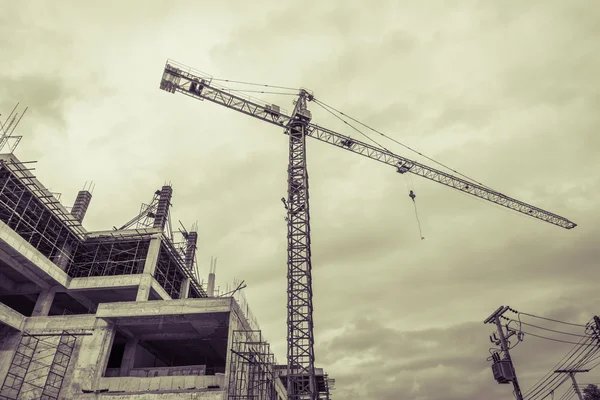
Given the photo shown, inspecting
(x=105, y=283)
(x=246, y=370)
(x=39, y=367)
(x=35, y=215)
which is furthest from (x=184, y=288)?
(x=246, y=370)

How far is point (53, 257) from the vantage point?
143 ft

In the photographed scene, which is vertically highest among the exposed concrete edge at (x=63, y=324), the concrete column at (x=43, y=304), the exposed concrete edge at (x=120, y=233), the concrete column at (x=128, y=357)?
the exposed concrete edge at (x=120, y=233)

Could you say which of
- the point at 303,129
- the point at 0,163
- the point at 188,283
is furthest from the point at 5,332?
the point at 303,129

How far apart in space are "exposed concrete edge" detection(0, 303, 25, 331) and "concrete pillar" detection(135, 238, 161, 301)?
32.3ft

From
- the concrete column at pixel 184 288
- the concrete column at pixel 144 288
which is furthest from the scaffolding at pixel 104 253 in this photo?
the concrete column at pixel 184 288

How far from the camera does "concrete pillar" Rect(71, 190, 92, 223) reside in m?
48.0

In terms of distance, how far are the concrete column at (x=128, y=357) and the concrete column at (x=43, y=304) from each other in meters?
9.98

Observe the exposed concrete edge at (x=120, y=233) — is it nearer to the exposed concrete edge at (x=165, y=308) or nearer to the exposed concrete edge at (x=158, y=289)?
the exposed concrete edge at (x=158, y=289)

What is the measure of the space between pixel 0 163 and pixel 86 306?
19.3 m

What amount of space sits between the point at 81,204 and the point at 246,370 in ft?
98.4

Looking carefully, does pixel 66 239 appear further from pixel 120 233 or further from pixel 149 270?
pixel 149 270

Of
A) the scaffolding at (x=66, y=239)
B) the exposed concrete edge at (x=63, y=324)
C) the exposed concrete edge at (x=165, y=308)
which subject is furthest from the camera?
the scaffolding at (x=66, y=239)

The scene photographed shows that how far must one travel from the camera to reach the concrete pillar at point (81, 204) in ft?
157

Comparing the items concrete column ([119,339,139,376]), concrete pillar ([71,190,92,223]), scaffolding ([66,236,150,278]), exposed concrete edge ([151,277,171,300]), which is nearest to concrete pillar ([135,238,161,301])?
exposed concrete edge ([151,277,171,300])
